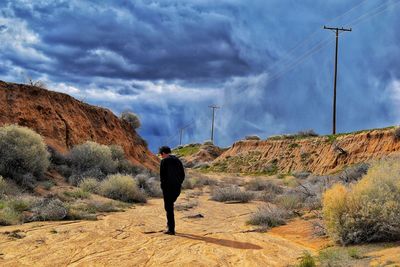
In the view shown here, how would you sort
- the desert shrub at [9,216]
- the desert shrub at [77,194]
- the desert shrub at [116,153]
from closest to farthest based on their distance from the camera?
the desert shrub at [9,216] → the desert shrub at [77,194] → the desert shrub at [116,153]

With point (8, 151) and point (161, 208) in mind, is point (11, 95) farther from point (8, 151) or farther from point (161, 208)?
point (161, 208)

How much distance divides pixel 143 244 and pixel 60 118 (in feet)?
61.1

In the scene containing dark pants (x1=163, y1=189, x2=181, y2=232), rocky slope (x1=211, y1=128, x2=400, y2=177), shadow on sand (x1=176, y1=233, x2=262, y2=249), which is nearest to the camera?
shadow on sand (x1=176, y1=233, x2=262, y2=249)

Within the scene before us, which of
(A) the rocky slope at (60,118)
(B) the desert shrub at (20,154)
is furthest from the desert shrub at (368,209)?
(A) the rocky slope at (60,118)

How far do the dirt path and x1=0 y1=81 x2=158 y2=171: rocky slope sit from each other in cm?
1260

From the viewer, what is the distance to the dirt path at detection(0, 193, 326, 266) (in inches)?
292

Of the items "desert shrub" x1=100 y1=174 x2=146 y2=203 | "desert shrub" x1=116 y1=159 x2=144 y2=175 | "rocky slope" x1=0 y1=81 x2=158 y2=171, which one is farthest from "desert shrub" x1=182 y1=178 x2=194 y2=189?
"desert shrub" x1=100 y1=174 x2=146 y2=203

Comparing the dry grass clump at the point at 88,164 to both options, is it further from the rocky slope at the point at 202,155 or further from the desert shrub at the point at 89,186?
the rocky slope at the point at 202,155

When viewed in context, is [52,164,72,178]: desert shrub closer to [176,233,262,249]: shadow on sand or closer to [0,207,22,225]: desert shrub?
[0,207,22,225]: desert shrub

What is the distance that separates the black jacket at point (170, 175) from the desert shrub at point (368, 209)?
11.2 ft

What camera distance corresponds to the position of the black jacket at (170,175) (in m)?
10.1

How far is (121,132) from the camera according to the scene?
109 feet

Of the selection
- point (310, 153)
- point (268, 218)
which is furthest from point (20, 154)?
point (310, 153)

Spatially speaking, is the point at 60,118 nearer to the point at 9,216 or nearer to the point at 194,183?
the point at 194,183
